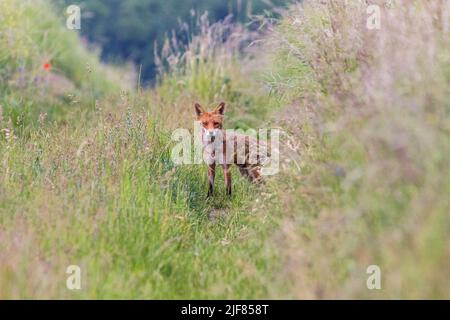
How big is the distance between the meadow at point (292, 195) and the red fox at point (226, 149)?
7.1 inches

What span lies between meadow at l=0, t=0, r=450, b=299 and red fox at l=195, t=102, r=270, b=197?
7.1 inches

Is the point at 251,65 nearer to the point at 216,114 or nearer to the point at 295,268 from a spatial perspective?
the point at 216,114

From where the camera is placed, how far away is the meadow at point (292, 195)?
3.40 metres

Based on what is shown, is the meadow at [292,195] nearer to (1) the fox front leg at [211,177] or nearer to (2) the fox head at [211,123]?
(1) the fox front leg at [211,177]

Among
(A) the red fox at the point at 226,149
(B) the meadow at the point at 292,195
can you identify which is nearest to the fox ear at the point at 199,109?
(A) the red fox at the point at 226,149

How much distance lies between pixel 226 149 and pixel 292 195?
2003 millimetres

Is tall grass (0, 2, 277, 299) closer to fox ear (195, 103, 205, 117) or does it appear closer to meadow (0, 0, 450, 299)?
meadow (0, 0, 450, 299)

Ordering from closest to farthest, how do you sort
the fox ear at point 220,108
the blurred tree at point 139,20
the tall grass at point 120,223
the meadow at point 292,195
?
the meadow at point 292,195 < the tall grass at point 120,223 < the fox ear at point 220,108 < the blurred tree at point 139,20

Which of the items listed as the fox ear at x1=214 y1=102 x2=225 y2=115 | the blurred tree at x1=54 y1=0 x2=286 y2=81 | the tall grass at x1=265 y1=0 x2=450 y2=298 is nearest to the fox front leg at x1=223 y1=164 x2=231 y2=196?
the fox ear at x1=214 y1=102 x2=225 y2=115

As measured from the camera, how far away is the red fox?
6.32 m
